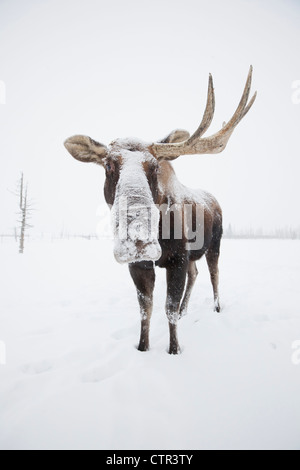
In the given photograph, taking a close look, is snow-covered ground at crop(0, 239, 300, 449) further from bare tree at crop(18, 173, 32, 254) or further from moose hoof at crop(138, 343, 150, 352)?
bare tree at crop(18, 173, 32, 254)

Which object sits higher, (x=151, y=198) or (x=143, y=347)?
(x=151, y=198)

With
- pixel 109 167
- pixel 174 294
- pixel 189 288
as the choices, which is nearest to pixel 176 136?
pixel 109 167

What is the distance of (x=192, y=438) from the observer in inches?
69.0

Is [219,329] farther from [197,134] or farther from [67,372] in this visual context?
[197,134]

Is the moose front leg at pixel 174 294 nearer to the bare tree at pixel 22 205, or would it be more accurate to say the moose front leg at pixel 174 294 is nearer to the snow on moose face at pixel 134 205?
the snow on moose face at pixel 134 205

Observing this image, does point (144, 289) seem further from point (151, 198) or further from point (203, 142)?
point (203, 142)

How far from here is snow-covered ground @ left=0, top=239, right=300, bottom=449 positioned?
1786 mm

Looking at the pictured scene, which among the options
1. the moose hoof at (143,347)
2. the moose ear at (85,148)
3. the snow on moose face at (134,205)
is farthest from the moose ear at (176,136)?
the moose hoof at (143,347)

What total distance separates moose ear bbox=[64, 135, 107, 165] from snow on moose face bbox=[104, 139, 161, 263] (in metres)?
0.38

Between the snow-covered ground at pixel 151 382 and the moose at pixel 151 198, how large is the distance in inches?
20.9

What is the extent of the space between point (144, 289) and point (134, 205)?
1421 mm

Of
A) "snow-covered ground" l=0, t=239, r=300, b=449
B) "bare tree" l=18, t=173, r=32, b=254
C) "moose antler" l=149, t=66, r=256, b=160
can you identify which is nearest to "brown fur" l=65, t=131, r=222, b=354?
"moose antler" l=149, t=66, r=256, b=160

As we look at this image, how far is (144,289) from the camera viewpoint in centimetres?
311

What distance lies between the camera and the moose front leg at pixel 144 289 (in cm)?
302
